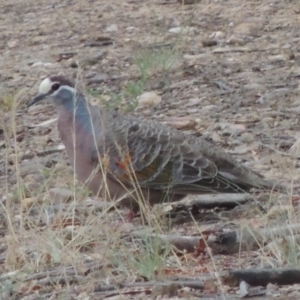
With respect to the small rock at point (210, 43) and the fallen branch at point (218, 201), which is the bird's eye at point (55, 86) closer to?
the fallen branch at point (218, 201)

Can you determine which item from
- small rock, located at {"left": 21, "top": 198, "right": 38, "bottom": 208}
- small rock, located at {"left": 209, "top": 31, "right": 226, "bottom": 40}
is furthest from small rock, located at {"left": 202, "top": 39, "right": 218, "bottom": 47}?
small rock, located at {"left": 21, "top": 198, "right": 38, "bottom": 208}

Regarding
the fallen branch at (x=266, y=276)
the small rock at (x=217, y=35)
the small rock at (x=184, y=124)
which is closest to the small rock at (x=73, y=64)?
the small rock at (x=217, y=35)

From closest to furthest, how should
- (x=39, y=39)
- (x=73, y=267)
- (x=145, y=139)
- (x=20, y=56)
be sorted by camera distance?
(x=73, y=267) < (x=145, y=139) < (x=20, y=56) < (x=39, y=39)

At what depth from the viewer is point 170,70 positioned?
787 cm

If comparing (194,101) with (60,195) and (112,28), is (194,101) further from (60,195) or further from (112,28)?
(112,28)

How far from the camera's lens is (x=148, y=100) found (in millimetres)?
7176

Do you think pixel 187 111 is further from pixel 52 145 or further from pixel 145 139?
pixel 145 139

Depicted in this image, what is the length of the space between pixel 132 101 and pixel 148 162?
196 centimetres

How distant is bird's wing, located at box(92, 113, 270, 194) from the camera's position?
4.98 metres

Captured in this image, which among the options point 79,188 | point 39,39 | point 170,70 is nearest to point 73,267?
point 79,188

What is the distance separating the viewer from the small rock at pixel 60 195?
520 cm

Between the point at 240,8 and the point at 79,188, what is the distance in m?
5.09

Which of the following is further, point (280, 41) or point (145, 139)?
point (280, 41)

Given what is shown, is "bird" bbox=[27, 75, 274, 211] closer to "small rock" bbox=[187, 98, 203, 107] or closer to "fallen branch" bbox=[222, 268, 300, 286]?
"fallen branch" bbox=[222, 268, 300, 286]
